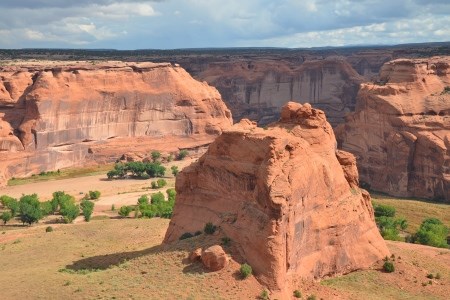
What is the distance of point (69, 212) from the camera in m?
62.7

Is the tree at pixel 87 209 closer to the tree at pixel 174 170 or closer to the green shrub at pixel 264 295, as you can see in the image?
the tree at pixel 174 170

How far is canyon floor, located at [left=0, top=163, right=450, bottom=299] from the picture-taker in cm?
3091

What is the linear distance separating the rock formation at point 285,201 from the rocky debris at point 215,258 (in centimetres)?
126

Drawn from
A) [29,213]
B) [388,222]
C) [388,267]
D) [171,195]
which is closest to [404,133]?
[388,222]

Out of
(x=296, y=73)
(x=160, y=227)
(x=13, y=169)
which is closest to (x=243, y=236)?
(x=160, y=227)

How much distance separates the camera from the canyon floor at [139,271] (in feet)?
101

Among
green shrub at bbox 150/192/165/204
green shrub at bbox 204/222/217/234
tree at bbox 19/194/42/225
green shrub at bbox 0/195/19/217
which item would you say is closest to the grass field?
green shrub at bbox 150/192/165/204

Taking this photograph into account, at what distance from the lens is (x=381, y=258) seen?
129ft

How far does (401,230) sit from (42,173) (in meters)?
50.8

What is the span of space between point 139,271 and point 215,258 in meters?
4.76

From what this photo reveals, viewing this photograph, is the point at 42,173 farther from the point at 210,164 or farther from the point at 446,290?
the point at 446,290

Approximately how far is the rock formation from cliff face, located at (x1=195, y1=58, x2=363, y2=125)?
87.8m

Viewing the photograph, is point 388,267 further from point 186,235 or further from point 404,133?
point 404,133

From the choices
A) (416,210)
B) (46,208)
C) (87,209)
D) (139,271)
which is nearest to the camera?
(139,271)
